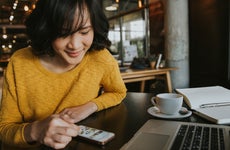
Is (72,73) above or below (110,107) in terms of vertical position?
above

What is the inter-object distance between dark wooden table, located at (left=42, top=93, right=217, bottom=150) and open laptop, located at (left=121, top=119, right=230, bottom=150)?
0.03 meters

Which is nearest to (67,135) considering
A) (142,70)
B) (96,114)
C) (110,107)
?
(96,114)

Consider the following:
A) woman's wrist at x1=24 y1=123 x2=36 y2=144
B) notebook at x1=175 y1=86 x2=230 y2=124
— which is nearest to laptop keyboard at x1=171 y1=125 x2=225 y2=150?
notebook at x1=175 y1=86 x2=230 y2=124

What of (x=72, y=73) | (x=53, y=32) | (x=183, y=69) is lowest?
(x=183, y=69)

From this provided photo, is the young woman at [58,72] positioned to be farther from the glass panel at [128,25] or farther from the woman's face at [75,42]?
the glass panel at [128,25]

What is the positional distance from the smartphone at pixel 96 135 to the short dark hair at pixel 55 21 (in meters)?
0.34

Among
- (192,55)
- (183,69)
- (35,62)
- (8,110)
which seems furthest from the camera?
(192,55)

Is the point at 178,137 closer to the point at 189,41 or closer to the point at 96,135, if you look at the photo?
the point at 96,135

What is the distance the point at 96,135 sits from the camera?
0.60 metres

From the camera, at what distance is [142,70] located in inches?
111

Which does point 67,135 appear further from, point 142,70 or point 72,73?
point 142,70

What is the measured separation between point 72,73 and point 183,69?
2920 millimetres

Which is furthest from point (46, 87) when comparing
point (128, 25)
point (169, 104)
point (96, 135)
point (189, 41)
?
point (128, 25)

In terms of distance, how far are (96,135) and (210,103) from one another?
0.49 meters
